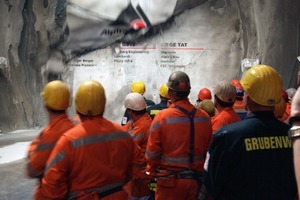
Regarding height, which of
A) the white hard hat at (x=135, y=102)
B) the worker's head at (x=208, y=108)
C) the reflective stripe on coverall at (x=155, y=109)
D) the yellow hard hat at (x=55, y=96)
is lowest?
the reflective stripe on coverall at (x=155, y=109)

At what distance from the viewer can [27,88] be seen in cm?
1078

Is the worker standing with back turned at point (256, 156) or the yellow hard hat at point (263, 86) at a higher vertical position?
the yellow hard hat at point (263, 86)


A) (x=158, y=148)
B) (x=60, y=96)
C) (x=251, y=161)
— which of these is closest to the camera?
(x=251, y=161)

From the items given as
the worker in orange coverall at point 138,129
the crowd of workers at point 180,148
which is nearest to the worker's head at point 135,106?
the worker in orange coverall at point 138,129

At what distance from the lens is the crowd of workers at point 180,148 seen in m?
2.00

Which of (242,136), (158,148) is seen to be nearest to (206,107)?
(158,148)

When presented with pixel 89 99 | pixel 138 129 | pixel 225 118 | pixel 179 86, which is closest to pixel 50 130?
pixel 89 99

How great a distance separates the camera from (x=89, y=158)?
2.36m

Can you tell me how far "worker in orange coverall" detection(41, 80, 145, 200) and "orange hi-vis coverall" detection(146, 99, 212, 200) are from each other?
67cm

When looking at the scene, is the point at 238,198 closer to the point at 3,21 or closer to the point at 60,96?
the point at 60,96

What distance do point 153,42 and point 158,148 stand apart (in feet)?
24.6

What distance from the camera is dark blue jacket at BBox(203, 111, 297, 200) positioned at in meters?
1.99

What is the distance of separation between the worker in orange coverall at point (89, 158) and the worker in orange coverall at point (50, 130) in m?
0.21

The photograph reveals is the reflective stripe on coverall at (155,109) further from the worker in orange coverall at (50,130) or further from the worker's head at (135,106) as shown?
the worker in orange coverall at (50,130)
